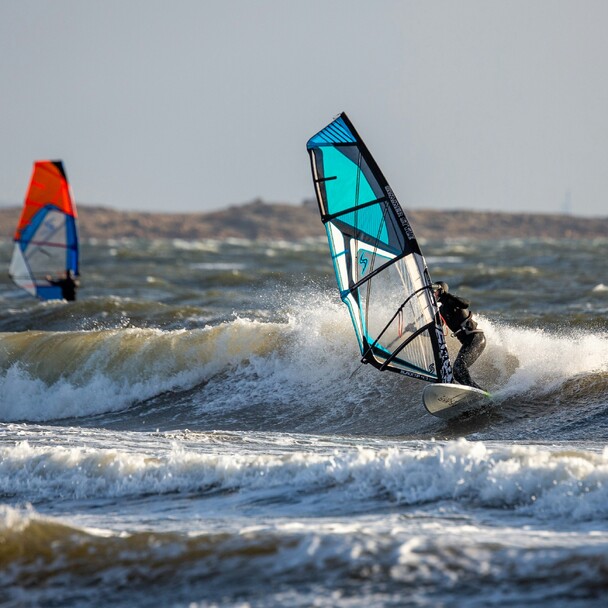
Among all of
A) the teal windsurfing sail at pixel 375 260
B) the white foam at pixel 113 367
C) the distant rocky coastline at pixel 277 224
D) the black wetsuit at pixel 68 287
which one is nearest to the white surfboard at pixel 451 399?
the teal windsurfing sail at pixel 375 260

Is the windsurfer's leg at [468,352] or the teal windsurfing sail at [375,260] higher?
the teal windsurfing sail at [375,260]

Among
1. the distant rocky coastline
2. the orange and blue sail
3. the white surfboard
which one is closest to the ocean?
the white surfboard

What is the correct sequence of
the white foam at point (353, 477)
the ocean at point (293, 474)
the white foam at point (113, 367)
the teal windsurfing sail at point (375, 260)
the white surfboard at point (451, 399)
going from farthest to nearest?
the white foam at point (113, 367)
the white surfboard at point (451, 399)
the teal windsurfing sail at point (375, 260)
the white foam at point (353, 477)
the ocean at point (293, 474)

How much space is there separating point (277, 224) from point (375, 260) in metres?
93.9

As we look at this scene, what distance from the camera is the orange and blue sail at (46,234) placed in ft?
57.4

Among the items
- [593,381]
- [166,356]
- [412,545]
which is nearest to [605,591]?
[412,545]

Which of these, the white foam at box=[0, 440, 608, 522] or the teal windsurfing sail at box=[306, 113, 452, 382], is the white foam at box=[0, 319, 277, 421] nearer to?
the teal windsurfing sail at box=[306, 113, 452, 382]

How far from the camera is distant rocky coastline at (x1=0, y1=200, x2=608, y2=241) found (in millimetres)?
96438

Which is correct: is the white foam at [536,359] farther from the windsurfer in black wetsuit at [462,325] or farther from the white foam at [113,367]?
the white foam at [113,367]

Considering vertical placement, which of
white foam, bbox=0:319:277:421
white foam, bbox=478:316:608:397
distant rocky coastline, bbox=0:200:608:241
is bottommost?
white foam, bbox=0:319:277:421

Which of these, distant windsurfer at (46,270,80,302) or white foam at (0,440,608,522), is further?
distant windsurfer at (46,270,80,302)

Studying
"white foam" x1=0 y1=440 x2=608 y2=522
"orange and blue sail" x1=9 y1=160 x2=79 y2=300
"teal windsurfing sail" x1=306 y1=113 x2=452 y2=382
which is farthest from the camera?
"orange and blue sail" x1=9 y1=160 x2=79 y2=300

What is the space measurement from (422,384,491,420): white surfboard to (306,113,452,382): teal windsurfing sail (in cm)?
11

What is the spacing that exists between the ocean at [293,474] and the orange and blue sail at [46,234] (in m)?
4.99
